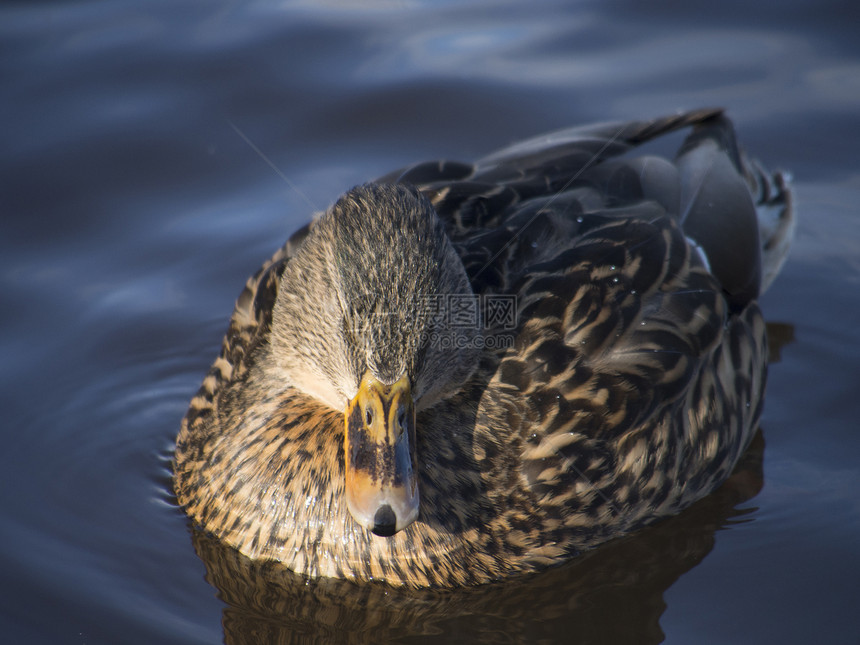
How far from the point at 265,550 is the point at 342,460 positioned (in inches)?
20.8

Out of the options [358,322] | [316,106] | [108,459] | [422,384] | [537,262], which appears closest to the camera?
[358,322]

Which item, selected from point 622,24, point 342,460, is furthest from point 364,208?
point 622,24

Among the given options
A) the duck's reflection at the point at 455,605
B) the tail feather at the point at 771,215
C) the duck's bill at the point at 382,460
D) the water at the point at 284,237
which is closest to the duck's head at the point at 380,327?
the duck's bill at the point at 382,460

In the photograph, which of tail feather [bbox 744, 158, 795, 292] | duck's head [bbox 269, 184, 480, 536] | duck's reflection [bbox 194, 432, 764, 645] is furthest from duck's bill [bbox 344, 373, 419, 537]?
tail feather [bbox 744, 158, 795, 292]

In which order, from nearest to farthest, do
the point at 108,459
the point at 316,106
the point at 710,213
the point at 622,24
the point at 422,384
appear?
1. the point at 422,384
2. the point at 108,459
3. the point at 710,213
4. the point at 316,106
5. the point at 622,24

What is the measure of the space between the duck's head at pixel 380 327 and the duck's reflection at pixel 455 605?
0.61 metres

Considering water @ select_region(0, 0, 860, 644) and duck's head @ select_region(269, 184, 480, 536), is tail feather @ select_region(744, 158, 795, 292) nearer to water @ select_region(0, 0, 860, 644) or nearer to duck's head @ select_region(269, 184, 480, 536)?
water @ select_region(0, 0, 860, 644)

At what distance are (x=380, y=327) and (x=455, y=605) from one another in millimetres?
1301

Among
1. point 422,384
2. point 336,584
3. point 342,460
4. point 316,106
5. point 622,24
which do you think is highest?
point 622,24

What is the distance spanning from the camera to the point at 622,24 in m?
8.59

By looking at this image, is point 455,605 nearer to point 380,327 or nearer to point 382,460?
point 382,460

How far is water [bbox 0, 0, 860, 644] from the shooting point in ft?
14.4

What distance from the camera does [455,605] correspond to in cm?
436

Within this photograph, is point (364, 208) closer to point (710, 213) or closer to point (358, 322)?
point (358, 322)
